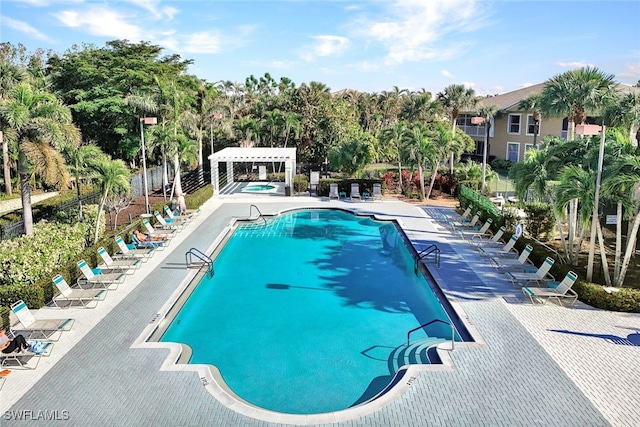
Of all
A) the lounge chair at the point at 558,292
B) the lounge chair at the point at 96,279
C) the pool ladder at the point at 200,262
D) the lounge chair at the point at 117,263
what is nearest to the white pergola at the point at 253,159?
the pool ladder at the point at 200,262

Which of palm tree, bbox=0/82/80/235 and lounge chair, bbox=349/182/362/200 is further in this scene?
lounge chair, bbox=349/182/362/200

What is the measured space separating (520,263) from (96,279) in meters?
13.1

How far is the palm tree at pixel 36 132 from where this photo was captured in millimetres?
14383

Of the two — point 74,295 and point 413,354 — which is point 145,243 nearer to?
point 74,295

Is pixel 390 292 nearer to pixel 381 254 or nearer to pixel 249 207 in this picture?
pixel 381 254

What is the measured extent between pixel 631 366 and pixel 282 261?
11.3m

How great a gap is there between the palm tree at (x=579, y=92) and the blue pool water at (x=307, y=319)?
8751 millimetres

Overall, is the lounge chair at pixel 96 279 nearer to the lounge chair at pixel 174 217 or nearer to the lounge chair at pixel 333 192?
the lounge chair at pixel 174 217

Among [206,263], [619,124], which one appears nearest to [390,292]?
[206,263]

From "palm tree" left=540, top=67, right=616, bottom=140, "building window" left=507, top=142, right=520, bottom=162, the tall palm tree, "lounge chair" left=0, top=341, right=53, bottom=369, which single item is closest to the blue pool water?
"lounge chair" left=0, top=341, right=53, bottom=369

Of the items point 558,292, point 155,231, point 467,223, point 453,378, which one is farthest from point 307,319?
point 467,223

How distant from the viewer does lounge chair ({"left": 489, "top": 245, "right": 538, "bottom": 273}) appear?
14743 millimetres

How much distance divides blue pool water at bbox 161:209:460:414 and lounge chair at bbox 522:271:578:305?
2417 millimetres

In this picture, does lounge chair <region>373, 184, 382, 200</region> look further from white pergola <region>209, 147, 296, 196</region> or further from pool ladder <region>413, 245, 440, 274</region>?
pool ladder <region>413, 245, 440, 274</region>
